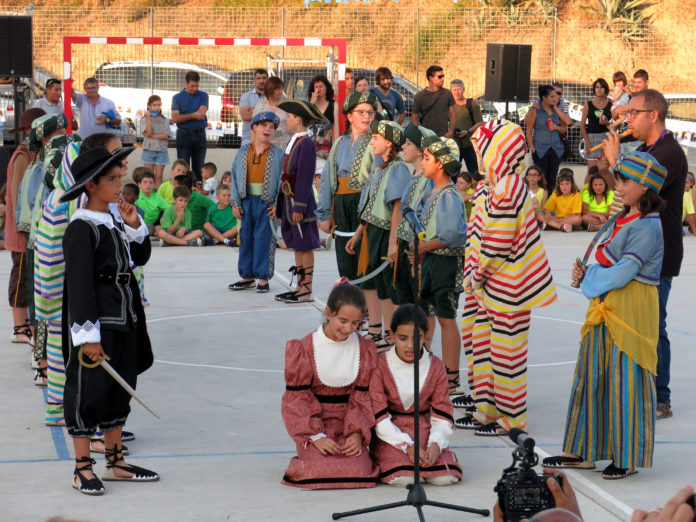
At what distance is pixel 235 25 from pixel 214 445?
2089 centimetres

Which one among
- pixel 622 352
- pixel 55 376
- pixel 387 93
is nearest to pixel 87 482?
pixel 55 376

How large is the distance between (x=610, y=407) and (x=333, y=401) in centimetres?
138

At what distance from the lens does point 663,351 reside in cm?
688

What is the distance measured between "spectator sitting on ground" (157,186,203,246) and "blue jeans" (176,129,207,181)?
3348 millimetres

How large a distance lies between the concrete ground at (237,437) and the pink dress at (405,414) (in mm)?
118

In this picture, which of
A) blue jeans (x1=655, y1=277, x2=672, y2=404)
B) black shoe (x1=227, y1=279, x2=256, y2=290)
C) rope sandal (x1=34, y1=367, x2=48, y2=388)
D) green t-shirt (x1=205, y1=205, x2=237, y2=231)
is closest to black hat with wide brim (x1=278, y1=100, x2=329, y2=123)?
black shoe (x1=227, y1=279, x2=256, y2=290)

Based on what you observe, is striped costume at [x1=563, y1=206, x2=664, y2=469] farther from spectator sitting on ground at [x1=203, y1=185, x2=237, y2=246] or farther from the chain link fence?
the chain link fence

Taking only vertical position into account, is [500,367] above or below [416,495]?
above


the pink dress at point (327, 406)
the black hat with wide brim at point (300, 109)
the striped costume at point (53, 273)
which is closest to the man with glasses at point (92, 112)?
the black hat with wide brim at point (300, 109)

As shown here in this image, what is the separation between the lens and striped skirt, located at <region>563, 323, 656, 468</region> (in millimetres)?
5766

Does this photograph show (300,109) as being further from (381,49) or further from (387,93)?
(381,49)

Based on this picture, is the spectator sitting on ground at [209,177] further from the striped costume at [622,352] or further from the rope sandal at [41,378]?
the striped costume at [622,352]

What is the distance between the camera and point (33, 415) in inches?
275

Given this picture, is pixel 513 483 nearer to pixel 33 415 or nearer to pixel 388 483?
pixel 388 483
